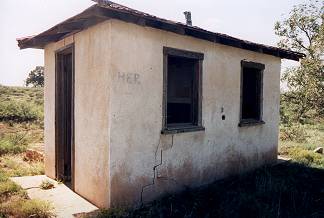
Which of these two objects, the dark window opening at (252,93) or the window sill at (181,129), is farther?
the dark window opening at (252,93)

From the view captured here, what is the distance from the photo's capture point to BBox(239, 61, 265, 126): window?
310 inches

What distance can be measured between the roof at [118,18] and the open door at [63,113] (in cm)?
56

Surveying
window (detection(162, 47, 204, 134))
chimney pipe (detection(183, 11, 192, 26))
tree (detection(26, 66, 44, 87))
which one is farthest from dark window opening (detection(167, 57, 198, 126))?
tree (detection(26, 66, 44, 87))

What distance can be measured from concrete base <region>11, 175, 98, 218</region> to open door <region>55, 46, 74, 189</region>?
1.19 ft

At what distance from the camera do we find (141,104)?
16.9 feet

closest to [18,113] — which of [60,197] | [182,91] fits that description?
[182,91]

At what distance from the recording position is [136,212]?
474 cm

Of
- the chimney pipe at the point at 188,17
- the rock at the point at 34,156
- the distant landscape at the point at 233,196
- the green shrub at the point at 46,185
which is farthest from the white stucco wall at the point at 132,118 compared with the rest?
the rock at the point at 34,156

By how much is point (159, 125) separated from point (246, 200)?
197cm

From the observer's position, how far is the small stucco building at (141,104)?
190 inches

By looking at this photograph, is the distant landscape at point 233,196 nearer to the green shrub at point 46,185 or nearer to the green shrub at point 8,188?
the green shrub at point 8,188

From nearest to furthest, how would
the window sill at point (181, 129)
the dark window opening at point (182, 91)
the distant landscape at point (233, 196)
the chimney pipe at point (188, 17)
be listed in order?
the distant landscape at point (233, 196), the window sill at point (181, 129), the dark window opening at point (182, 91), the chimney pipe at point (188, 17)

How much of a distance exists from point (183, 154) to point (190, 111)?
0.93 meters

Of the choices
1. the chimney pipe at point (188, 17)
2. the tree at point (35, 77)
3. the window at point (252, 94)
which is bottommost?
the window at point (252, 94)
